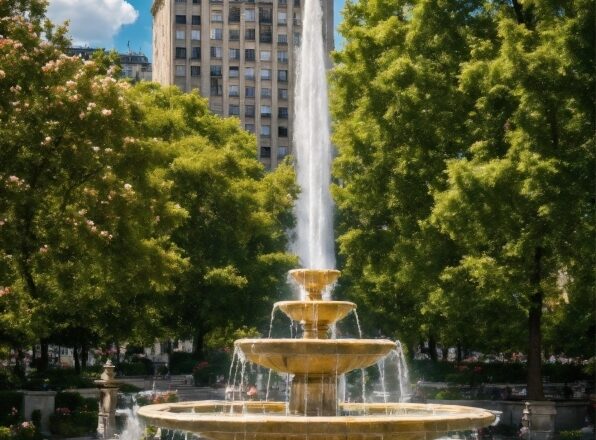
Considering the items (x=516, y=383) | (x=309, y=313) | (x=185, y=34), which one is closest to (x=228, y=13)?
(x=185, y=34)

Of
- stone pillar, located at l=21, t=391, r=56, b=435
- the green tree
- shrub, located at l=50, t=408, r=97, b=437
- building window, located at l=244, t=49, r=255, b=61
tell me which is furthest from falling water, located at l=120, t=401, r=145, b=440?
building window, located at l=244, t=49, r=255, b=61

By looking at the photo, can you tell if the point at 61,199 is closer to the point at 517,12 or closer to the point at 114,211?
the point at 114,211

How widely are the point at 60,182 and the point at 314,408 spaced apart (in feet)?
47.0

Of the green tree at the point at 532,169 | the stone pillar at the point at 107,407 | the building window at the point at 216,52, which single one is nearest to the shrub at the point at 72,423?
the stone pillar at the point at 107,407

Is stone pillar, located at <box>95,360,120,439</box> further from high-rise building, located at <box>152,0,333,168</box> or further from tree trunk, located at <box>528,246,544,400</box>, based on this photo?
high-rise building, located at <box>152,0,333,168</box>

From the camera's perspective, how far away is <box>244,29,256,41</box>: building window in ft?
356

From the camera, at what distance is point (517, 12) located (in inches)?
1216

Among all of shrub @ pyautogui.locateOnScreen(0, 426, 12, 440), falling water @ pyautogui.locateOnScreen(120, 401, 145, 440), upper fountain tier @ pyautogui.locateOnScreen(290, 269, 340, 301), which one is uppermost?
upper fountain tier @ pyautogui.locateOnScreen(290, 269, 340, 301)

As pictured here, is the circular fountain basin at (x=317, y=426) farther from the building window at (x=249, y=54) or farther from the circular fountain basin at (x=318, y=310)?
the building window at (x=249, y=54)

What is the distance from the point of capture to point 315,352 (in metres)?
14.5

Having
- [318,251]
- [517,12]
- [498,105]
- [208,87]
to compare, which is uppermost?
[208,87]

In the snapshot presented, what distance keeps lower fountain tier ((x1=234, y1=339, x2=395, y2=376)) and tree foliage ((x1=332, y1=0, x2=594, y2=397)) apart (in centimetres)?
1265

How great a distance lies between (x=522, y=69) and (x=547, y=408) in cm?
932

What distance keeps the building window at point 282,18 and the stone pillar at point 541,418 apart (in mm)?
85002
